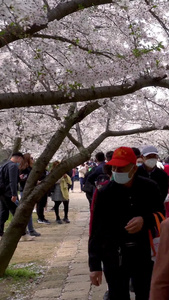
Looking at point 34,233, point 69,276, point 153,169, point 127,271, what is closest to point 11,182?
point 34,233

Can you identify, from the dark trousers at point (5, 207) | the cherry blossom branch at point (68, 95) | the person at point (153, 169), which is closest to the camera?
the cherry blossom branch at point (68, 95)

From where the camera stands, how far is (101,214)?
3854 mm

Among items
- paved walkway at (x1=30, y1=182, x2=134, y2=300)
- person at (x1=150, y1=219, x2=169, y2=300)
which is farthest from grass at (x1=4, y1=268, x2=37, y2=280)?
person at (x1=150, y1=219, x2=169, y2=300)

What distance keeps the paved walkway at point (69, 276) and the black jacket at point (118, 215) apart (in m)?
1.78

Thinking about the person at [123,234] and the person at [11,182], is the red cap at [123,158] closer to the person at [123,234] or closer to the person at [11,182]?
the person at [123,234]

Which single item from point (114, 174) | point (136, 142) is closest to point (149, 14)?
point (114, 174)

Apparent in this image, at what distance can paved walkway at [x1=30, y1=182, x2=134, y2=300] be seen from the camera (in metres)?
5.64

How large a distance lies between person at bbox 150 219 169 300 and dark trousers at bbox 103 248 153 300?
1.90m

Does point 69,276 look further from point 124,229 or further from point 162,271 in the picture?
point 162,271

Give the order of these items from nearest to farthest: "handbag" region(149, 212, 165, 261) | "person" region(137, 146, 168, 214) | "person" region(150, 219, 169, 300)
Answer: "person" region(150, 219, 169, 300), "handbag" region(149, 212, 165, 261), "person" region(137, 146, 168, 214)

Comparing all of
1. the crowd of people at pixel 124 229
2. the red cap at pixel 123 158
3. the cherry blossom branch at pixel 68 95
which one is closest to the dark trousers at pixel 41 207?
the cherry blossom branch at pixel 68 95

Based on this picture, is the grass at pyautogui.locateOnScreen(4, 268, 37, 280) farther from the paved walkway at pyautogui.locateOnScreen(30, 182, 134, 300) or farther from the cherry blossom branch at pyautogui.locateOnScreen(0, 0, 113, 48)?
the cherry blossom branch at pyautogui.locateOnScreen(0, 0, 113, 48)

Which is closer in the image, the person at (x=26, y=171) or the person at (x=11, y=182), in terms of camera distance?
the person at (x=11, y=182)

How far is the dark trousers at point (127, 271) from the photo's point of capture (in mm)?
3756
